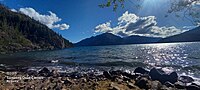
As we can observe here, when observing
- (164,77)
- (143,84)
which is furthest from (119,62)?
(143,84)

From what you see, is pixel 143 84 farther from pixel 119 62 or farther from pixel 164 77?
pixel 119 62

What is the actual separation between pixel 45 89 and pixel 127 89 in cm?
664

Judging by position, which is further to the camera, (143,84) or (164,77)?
(164,77)

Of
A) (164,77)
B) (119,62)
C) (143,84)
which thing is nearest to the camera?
(143,84)

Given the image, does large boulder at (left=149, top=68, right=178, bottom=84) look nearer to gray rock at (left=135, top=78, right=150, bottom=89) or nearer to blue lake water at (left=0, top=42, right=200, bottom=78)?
blue lake water at (left=0, top=42, right=200, bottom=78)

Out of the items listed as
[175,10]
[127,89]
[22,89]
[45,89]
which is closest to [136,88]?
[127,89]

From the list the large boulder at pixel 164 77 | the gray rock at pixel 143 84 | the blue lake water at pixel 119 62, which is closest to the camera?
the gray rock at pixel 143 84

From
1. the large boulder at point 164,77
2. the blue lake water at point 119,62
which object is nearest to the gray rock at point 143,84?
the large boulder at point 164,77

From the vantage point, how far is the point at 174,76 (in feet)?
89.4

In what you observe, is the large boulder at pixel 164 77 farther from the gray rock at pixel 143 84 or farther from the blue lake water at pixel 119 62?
the gray rock at pixel 143 84

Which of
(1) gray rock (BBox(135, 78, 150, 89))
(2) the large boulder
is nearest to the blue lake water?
(2) the large boulder

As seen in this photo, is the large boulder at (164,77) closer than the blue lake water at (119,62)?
Yes

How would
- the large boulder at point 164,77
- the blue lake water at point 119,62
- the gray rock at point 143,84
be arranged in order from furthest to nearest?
the blue lake water at point 119,62
the large boulder at point 164,77
the gray rock at point 143,84

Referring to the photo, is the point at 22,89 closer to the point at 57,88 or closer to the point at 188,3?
the point at 57,88
